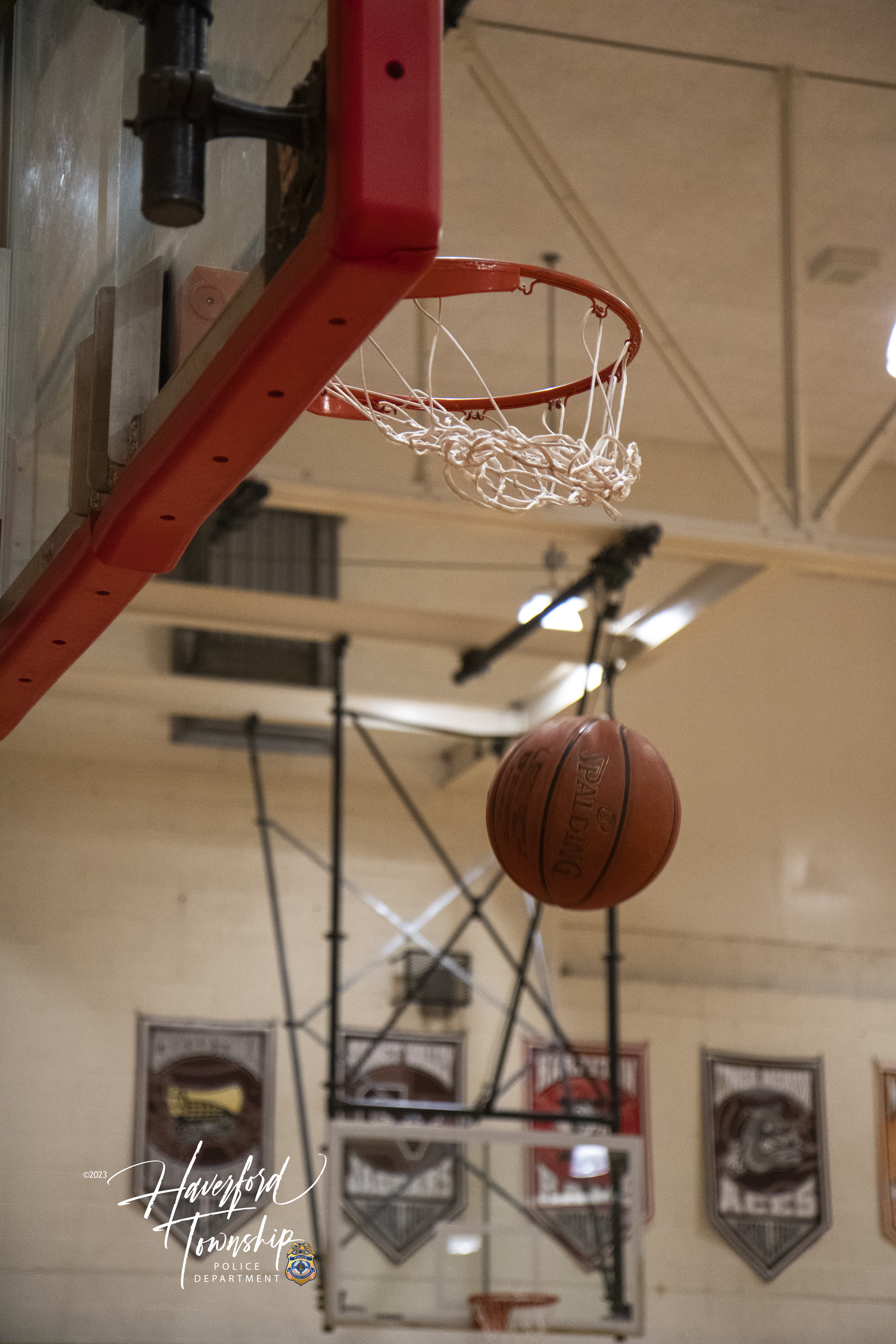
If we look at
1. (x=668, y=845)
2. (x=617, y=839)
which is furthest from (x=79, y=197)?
(x=668, y=845)

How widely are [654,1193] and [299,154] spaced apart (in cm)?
812

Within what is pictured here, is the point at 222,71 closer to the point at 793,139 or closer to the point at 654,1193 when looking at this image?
the point at 793,139

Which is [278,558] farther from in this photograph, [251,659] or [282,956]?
[282,956]

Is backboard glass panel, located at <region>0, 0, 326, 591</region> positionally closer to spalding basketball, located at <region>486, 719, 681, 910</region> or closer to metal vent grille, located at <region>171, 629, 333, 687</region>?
spalding basketball, located at <region>486, 719, 681, 910</region>

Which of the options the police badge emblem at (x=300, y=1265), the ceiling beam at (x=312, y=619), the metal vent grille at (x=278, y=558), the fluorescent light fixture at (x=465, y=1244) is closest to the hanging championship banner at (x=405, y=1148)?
the police badge emblem at (x=300, y=1265)

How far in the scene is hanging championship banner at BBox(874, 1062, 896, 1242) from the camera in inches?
365

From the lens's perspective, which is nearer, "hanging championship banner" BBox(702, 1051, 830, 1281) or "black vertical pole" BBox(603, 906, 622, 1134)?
"black vertical pole" BBox(603, 906, 622, 1134)

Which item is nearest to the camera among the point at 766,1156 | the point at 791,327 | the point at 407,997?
the point at 791,327

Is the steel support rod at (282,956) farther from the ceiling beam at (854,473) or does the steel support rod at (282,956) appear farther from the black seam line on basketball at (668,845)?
the black seam line on basketball at (668,845)

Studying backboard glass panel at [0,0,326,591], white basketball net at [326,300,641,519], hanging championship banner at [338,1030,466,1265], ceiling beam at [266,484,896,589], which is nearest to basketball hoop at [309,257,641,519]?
white basketball net at [326,300,641,519]

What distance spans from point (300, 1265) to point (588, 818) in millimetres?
5076

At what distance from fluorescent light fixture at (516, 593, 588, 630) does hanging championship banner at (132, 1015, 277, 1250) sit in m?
3.12

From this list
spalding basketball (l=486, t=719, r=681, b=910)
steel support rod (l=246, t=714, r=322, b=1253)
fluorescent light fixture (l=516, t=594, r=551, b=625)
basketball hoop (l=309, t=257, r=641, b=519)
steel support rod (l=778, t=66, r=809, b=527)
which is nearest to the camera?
basketball hoop (l=309, t=257, r=641, b=519)

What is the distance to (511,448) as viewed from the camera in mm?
3213
